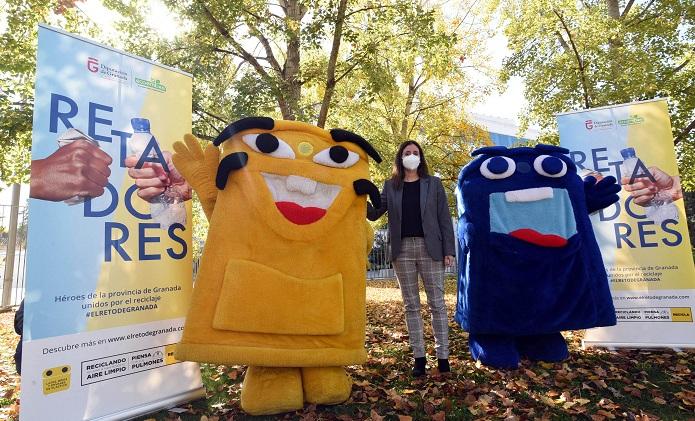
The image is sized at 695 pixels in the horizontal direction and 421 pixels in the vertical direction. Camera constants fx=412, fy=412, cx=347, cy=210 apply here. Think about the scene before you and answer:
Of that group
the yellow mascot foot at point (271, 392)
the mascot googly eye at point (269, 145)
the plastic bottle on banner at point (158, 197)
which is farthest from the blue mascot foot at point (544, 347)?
the plastic bottle on banner at point (158, 197)

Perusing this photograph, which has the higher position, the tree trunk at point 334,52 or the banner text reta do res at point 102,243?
the tree trunk at point 334,52

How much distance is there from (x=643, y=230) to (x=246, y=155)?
13.8 feet

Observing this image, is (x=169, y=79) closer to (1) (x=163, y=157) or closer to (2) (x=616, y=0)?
(1) (x=163, y=157)

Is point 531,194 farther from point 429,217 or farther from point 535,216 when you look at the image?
point 429,217

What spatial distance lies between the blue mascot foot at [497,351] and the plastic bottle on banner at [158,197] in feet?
9.04

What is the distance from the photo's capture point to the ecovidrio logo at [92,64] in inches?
112

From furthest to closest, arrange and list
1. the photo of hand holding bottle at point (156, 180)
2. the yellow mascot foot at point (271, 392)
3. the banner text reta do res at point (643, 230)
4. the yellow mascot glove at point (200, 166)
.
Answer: the banner text reta do res at point (643, 230)
the photo of hand holding bottle at point (156, 180)
the yellow mascot glove at point (200, 166)
the yellow mascot foot at point (271, 392)

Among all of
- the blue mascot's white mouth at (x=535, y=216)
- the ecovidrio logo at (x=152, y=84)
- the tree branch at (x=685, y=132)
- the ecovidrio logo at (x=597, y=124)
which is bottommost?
the blue mascot's white mouth at (x=535, y=216)

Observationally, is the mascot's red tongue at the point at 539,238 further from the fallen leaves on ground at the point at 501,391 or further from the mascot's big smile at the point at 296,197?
the mascot's big smile at the point at 296,197

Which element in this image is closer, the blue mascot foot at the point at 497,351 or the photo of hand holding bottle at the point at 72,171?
the photo of hand holding bottle at the point at 72,171

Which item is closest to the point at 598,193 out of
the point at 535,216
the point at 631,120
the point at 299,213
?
the point at 535,216

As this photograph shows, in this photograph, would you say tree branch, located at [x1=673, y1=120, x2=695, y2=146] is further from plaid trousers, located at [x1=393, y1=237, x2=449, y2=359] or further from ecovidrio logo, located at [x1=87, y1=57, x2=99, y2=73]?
ecovidrio logo, located at [x1=87, y1=57, x2=99, y2=73]

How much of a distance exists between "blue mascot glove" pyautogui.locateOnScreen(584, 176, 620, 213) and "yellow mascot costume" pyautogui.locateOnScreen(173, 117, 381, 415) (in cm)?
227

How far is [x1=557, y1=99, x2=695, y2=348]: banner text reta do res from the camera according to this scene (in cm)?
427
